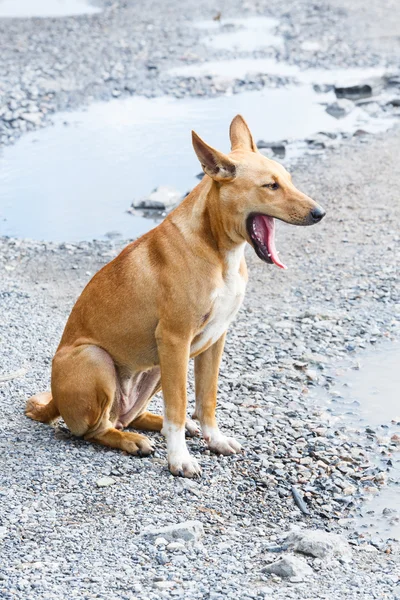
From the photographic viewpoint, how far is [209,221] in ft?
18.8

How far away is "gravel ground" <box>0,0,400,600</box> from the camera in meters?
4.88

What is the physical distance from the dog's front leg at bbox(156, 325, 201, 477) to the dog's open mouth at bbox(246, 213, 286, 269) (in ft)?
2.36

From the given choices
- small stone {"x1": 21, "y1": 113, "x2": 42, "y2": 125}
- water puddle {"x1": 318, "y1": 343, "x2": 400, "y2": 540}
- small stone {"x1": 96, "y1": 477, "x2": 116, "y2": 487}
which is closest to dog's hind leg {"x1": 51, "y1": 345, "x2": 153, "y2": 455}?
small stone {"x1": 96, "y1": 477, "x2": 116, "y2": 487}

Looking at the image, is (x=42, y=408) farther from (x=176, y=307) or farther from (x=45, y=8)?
(x=45, y=8)

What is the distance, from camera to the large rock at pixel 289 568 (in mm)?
4863

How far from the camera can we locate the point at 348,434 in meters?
7.00

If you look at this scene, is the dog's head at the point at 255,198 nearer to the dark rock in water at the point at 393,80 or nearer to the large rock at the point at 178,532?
the large rock at the point at 178,532

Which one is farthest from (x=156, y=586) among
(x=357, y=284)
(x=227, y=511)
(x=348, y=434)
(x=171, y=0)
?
(x=171, y=0)

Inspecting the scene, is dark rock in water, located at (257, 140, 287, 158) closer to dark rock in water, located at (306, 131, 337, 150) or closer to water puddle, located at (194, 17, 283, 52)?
dark rock in water, located at (306, 131, 337, 150)

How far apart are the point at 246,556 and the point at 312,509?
37.0 inches

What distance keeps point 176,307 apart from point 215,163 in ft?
2.99

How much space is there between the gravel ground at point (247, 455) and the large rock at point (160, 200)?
5.27 ft

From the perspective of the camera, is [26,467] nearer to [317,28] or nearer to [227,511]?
[227,511]

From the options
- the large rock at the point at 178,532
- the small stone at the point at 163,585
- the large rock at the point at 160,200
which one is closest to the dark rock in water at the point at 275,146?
the large rock at the point at 160,200
